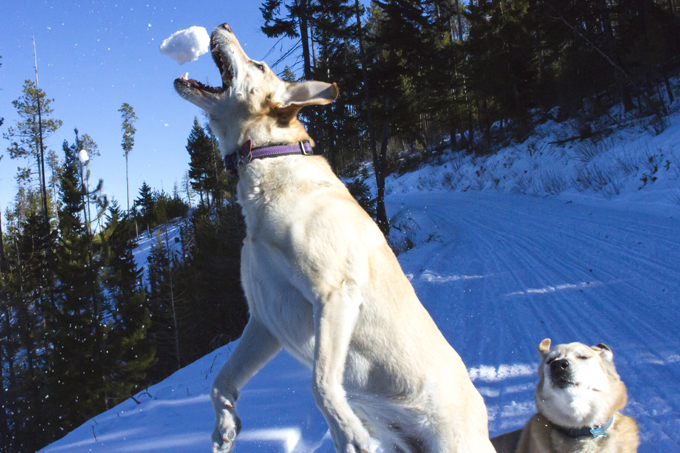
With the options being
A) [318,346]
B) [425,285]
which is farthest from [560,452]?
[425,285]

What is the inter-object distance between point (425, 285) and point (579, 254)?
295 cm

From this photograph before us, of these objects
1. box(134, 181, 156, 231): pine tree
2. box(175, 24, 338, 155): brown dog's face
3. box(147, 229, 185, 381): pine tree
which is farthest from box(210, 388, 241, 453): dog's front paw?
box(134, 181, 156, 231): pine tree

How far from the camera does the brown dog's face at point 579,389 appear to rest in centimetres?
272

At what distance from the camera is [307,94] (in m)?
2.28

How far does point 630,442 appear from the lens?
261 centimetres

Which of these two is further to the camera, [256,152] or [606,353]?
[606,353]

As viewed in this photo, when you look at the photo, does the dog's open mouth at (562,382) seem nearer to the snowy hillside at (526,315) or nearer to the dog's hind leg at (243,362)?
the snowy hillside at (526,315)

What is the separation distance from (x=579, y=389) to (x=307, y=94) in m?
2.68

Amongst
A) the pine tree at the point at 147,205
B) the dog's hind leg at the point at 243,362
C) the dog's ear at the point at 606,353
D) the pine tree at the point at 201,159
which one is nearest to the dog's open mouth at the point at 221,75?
the dog's hind leg at the point at 243,362

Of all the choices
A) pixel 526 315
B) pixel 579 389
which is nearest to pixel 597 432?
pixel 579 389

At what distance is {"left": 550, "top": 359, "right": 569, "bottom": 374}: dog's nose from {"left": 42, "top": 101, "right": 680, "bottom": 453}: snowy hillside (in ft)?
2.48

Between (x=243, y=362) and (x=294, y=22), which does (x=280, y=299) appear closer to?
(x=243, y=362)

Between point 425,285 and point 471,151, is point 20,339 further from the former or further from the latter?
point 471,151

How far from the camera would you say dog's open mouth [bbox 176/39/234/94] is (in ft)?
7.70
